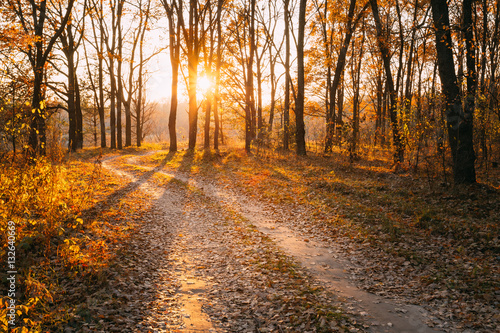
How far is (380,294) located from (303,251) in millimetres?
2123

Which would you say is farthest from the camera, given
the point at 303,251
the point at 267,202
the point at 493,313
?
the point at 267,202

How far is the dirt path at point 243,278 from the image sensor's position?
14.5 feet

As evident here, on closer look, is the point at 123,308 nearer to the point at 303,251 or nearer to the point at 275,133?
the point at 303,251

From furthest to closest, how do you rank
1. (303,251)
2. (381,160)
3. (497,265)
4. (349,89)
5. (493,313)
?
(349,89) < (381,160) < (303,251) < (497,265) < (493,313)

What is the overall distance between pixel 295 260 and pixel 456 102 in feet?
26.3

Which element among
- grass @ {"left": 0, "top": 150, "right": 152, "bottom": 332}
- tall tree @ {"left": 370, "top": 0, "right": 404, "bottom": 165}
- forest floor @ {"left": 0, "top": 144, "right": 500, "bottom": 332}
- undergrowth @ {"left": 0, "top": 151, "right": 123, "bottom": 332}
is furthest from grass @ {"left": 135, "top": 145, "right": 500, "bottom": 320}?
undergrowth @ {"left": 0, "top": 151, "right": 123, "bottom": 332}

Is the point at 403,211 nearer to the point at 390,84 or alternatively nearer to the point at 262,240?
the point at 262,240

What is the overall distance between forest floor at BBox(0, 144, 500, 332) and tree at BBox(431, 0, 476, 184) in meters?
0.78

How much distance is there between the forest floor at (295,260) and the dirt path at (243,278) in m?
0.03

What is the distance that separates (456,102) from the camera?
960cm

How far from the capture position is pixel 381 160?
694 inches

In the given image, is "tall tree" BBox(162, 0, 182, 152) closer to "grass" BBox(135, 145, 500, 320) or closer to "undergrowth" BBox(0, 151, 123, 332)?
"grass" BBox(135, 145, 500, 320)

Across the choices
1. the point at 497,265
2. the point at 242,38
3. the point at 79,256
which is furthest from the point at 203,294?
the point at 242,38

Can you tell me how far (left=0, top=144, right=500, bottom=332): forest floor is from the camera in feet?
14.4
